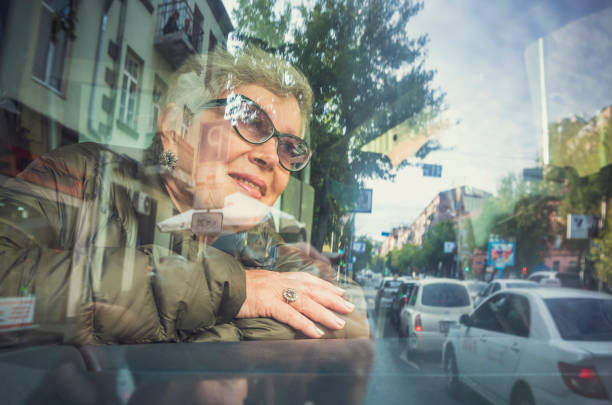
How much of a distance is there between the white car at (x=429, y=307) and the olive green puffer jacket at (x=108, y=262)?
2.45 feet

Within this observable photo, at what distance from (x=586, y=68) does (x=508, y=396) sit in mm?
1048

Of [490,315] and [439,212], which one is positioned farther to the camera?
[490,315]

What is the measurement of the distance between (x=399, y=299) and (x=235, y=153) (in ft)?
2.88

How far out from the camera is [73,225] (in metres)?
0.97

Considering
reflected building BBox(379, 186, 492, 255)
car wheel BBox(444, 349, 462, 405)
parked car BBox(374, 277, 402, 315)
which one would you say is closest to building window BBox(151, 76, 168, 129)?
reflected building BBox(379, 186, 492, 255)

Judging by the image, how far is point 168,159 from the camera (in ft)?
3.50

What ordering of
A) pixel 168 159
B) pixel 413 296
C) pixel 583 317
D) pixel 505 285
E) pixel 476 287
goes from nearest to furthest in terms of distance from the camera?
pixel 168 159 → pixel 583 317 → pixel 505 285 → pixel 476 287 → pixel 413 296

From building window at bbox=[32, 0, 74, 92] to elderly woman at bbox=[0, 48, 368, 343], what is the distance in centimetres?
31

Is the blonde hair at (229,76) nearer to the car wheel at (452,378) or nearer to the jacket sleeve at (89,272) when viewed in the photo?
the jacket sleeve at (89,272)

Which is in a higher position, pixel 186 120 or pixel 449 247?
pixel 186 120

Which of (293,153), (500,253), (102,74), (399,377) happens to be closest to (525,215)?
(500,253)

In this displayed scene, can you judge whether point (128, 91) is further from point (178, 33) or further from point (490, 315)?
point (490, 315)

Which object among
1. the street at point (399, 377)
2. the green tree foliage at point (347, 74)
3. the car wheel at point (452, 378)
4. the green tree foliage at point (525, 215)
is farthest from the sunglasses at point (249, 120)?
the car wheel at point (452, 378)

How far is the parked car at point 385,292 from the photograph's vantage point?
136 cm
